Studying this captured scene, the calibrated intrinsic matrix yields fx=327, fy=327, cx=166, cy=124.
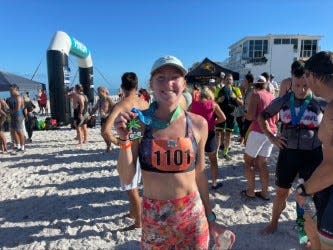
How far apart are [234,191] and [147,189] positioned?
3586 millimetres

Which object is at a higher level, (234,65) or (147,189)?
(234,65)

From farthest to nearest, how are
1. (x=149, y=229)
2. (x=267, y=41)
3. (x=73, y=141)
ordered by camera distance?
(x=267, y=41) < (x=73, y=141) < (x=149, y=229)

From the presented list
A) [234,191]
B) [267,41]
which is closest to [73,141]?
[234,191]

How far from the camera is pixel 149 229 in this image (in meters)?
1.94

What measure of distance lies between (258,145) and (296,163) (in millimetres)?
1257

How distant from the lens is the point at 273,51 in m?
54.3

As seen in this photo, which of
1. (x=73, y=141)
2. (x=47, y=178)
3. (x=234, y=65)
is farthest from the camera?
(x=234, y=65)

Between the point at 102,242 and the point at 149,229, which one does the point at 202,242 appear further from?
the point at 102,242

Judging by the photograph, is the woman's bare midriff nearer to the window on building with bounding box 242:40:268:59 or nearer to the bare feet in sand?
the bare feet in sand

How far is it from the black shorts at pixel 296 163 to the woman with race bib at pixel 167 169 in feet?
5.59

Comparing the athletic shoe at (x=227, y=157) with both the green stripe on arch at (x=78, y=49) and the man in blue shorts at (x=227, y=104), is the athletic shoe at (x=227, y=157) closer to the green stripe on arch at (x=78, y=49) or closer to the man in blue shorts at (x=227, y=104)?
the man in blue shorts at (x=227, y=104)

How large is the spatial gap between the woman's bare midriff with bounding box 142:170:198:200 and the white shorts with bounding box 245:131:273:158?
2.87 metres

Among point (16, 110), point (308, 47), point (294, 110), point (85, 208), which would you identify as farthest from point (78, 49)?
point (308, 47)

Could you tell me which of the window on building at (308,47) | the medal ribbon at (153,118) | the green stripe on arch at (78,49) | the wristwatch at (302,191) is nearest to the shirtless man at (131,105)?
the medal ribbon at (153,118)
